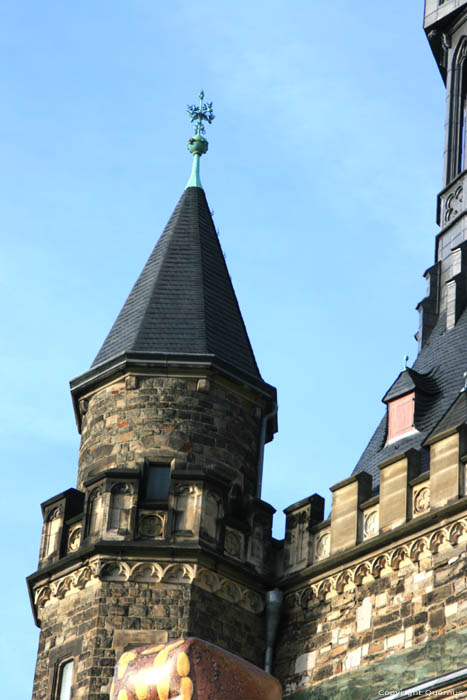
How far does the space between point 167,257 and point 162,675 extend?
8075 mm

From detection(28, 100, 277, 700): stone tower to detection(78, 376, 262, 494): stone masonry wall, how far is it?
17 mm

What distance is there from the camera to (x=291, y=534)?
21.8 m

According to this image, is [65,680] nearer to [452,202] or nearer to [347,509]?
[347,509]

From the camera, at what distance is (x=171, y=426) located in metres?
21.8

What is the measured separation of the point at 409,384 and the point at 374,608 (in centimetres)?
526

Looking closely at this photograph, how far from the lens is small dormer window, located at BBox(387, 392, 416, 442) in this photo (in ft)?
80.2

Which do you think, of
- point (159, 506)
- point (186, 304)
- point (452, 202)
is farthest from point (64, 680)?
point (452, 202)

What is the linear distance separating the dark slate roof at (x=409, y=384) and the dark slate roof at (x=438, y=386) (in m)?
0.11

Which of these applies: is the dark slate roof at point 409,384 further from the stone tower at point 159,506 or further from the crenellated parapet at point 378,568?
the crenellated parapet at point 378,568

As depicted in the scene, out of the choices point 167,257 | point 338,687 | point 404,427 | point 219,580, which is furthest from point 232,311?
point 338,687

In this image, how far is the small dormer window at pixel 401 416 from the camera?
24.5 m

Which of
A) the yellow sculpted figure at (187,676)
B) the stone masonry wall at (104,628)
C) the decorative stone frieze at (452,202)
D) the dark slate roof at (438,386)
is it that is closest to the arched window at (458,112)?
the decorative stone frieze at (452,202)

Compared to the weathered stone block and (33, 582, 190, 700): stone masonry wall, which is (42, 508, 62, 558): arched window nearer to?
(33, 582, 190, 700): stone masonry wall

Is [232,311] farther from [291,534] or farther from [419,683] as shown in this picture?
[419,683]
